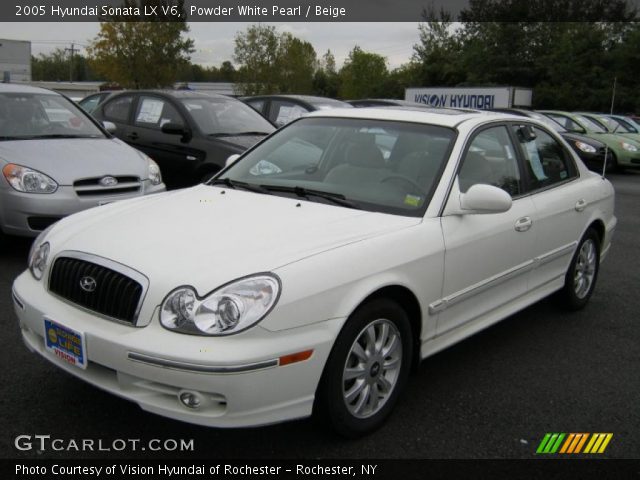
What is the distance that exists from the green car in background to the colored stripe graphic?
44.7ft

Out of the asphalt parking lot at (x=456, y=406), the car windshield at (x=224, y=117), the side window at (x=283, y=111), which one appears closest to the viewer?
the asphalt parking lot at (x=456, y=406)

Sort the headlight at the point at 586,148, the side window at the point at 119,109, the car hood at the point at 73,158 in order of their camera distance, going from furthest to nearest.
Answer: the headlight at the point at 586,148 < the side window at the point at 119,109 < the car hood at the point at 73,158

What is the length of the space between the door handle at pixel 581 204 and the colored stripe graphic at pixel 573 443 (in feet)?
6.40

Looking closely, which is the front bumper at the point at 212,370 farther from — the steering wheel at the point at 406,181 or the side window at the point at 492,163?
the side window at the point at 492,163

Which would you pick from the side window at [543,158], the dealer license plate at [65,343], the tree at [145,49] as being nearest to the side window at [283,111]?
the side window at [543,158]

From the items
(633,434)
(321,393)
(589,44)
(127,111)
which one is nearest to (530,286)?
(633,434)

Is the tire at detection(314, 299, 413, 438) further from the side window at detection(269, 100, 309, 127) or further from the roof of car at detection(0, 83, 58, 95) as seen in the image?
the side window at detection(269, 100, 309, 127)

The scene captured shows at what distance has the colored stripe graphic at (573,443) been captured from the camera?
10.3 ft

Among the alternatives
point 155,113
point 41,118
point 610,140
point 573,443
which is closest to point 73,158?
point 41,118

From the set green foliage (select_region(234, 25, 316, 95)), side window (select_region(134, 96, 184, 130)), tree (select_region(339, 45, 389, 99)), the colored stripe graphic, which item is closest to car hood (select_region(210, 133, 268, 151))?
side window (select_region(134, 96, 184, 130))

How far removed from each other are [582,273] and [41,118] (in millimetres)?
5564

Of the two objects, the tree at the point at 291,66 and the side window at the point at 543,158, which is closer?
the side window at the point at 543,158

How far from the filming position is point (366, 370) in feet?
10.1

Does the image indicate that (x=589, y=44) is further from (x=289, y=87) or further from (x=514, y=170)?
(x=514, y=170)
